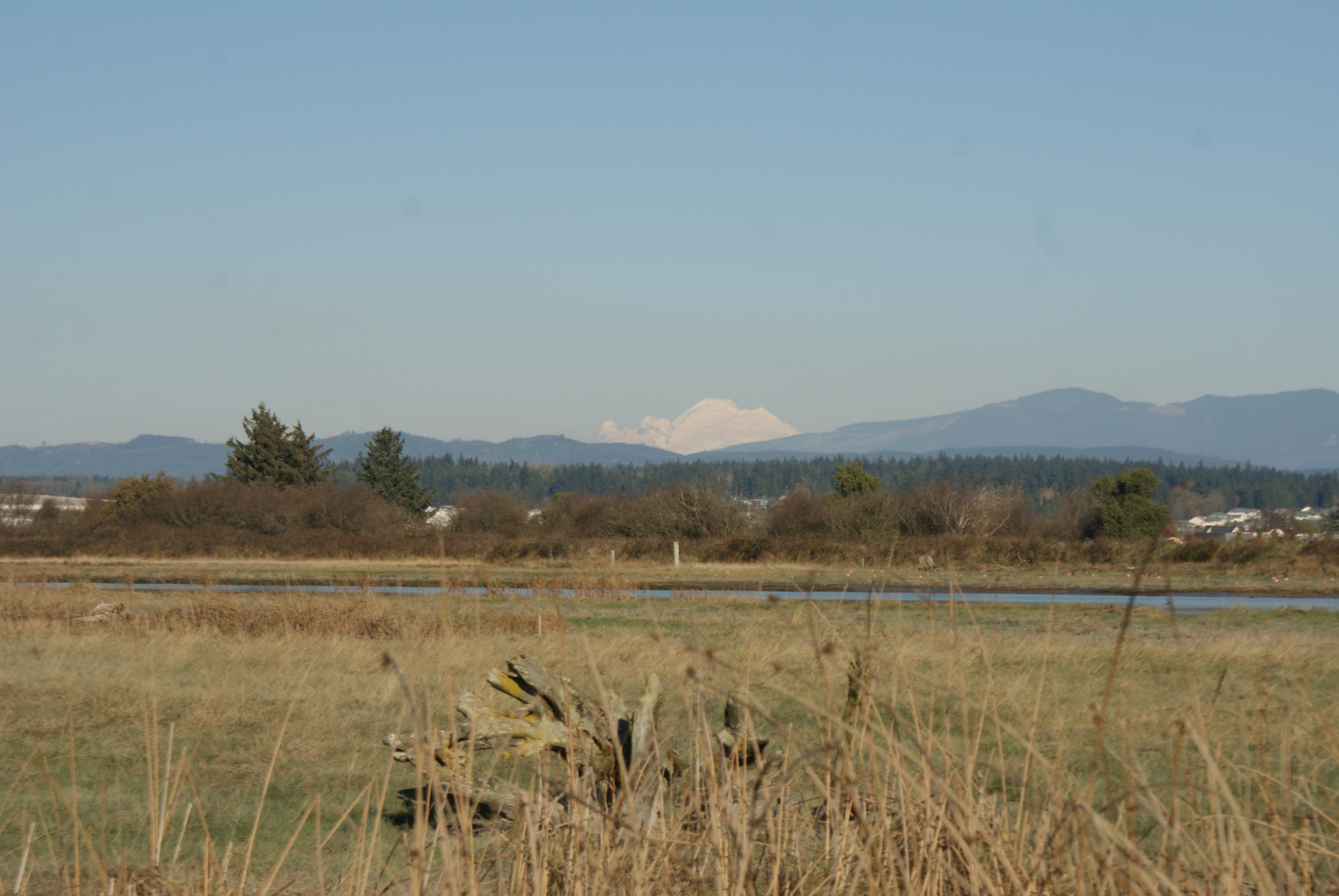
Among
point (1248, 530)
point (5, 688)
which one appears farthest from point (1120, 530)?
point (5, 688)

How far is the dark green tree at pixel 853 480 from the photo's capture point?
175 ft

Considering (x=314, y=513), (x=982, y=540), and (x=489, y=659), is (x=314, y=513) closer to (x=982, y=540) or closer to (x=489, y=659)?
(x=982, y=540)

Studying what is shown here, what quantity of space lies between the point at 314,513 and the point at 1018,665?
Answer: 4554 cm

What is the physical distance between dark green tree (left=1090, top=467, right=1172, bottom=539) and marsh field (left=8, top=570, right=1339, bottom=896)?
2674 centimetres

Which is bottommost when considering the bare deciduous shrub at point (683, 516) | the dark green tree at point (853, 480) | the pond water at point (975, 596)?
the pond water at point (975, 596)

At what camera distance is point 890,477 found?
152 metres

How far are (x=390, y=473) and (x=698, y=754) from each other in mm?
69786

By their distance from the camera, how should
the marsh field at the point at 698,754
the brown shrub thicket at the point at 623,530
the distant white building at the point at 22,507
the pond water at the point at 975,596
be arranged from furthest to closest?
the distant white building at the point at 22,507
the brown shrub thicket at the point at 623,530
the pond water at the point at 975,596
the marsh field at the point at 698,754

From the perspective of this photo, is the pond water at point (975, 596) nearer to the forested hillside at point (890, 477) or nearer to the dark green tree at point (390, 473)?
the dark green tree at point (390, 473)

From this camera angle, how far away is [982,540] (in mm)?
37844

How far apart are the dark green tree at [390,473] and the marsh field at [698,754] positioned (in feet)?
161

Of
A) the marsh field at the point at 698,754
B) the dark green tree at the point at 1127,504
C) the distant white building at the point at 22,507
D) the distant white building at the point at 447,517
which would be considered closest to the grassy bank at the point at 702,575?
the marsh field at the point at 698,754

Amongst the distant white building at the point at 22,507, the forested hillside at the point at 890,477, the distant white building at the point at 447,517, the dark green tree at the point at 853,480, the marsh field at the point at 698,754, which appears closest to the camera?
the marsh field at the point at 698,754

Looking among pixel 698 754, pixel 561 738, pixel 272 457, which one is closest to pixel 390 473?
A: pixel 272 457
